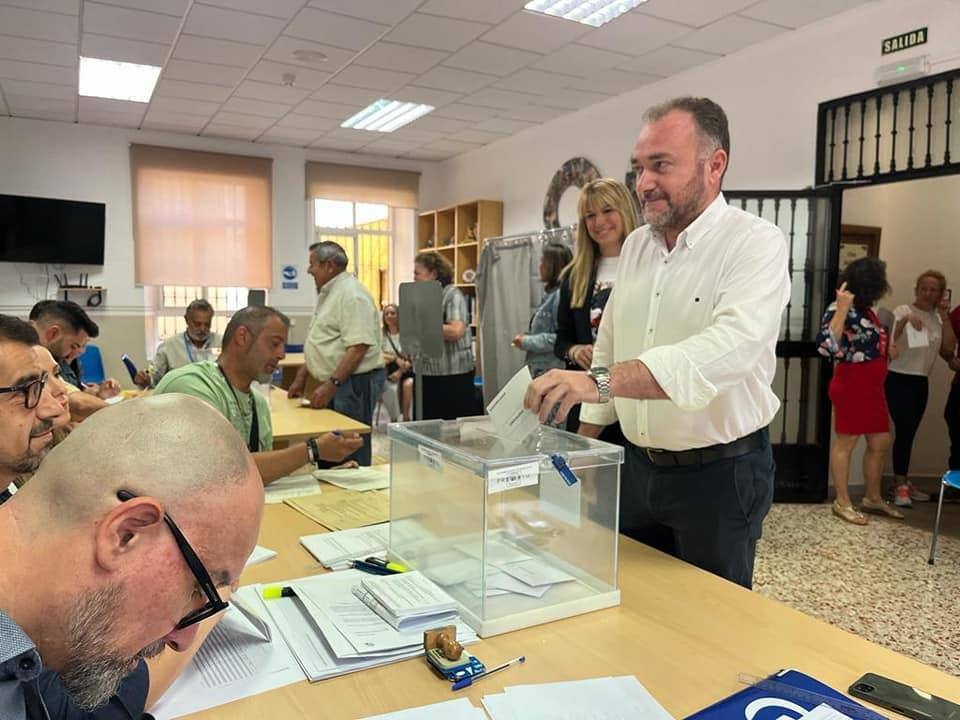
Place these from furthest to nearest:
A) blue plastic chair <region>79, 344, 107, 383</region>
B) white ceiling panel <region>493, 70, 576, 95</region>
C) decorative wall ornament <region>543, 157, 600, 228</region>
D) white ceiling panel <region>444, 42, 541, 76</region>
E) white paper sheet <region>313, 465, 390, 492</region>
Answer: blue plastic chair <region>79, 344, 107, 383</region> < decorative wall ornament <region>543, 157, 600, 228</region> < white ceiling panel <region>493, 70, 576, 95</region> < white ceiling panel <region>444, 42, 541, 76</region> < white paper sheet <region>313, 465, 390, 492</region>

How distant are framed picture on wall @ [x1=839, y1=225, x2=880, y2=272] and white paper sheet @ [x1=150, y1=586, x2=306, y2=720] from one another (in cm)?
510

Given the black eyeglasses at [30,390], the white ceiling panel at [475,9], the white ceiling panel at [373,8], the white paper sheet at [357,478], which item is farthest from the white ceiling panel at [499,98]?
the black eyeglasses at [30,390]

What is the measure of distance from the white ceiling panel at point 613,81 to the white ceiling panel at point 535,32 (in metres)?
0.72

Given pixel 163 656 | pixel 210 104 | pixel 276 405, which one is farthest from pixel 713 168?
pixel 210 104

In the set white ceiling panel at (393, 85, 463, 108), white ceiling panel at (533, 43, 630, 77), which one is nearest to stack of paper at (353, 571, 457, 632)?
white ceiling panel at (533, 43, 630, 77)

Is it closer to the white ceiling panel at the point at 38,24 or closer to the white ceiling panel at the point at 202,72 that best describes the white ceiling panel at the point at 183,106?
the white ceiling panel at the point at 202,72

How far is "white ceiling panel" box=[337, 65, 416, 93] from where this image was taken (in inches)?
209

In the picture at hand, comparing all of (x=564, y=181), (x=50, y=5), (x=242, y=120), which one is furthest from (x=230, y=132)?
(x=564, y=181)

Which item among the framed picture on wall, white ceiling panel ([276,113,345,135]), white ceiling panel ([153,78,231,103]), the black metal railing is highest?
white ceiling panel ([276,113,345,135])

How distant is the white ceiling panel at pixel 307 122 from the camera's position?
6.66 metres

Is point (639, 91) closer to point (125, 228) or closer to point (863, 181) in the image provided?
point (863, 181)

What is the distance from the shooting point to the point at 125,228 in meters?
7.20

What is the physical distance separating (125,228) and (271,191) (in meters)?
1.57

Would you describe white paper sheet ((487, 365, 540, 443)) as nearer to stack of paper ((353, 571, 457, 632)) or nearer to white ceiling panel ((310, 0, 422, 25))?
stack of paper ((353, 571, 457, 632))
